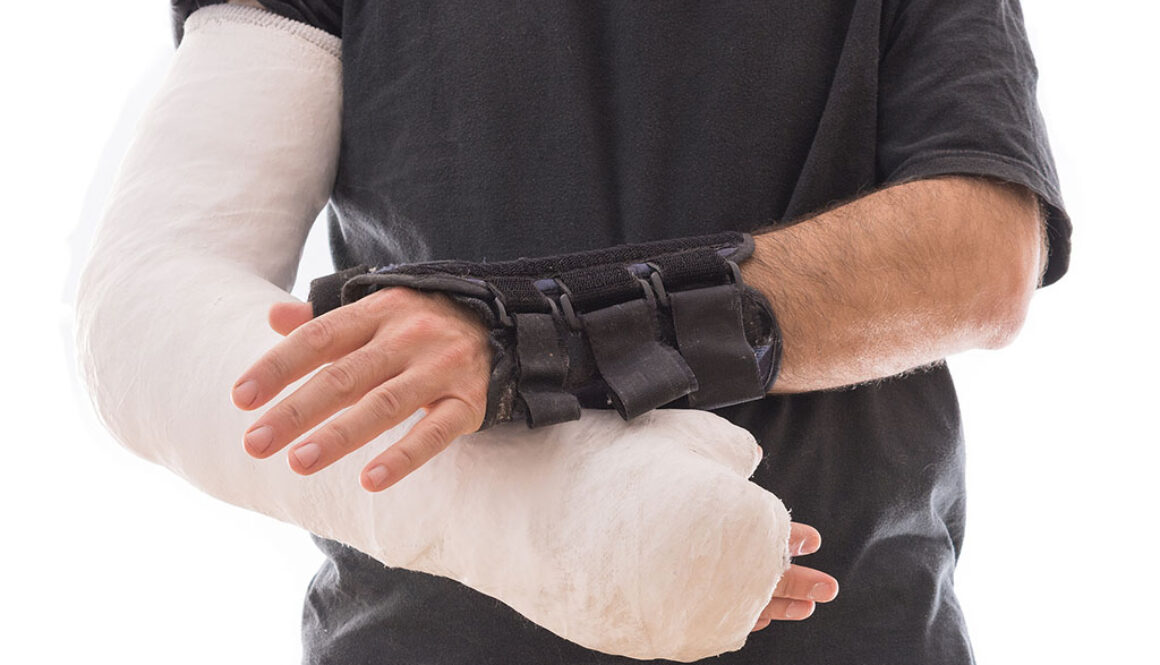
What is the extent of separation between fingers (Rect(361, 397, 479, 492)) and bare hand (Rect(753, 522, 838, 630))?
0.30 m

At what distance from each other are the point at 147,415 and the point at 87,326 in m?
0.12

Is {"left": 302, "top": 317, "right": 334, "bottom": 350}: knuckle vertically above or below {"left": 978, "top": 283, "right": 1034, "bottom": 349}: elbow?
A: above

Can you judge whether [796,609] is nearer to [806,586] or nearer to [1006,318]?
[806,586]

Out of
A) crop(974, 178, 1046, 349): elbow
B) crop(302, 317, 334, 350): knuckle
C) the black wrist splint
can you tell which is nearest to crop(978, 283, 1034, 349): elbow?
crop(974, 178, 1046, 349): elbow

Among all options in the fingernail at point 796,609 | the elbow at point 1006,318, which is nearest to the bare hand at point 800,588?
the fingernail at point 796,609

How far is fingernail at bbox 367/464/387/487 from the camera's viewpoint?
66 cm

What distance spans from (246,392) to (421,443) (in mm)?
113

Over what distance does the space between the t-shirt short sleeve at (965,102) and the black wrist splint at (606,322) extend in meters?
0.26

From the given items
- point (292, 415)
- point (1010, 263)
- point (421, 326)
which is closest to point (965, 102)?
point (1010, 263)

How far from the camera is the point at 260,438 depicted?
0.66m

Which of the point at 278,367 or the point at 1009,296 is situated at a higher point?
the point at 278,367

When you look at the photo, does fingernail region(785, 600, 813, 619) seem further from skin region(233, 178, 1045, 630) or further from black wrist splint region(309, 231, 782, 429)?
black wrist splint region(309, 231, 782, 429)

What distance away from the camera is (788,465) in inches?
42.1

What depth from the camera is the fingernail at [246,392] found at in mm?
679
